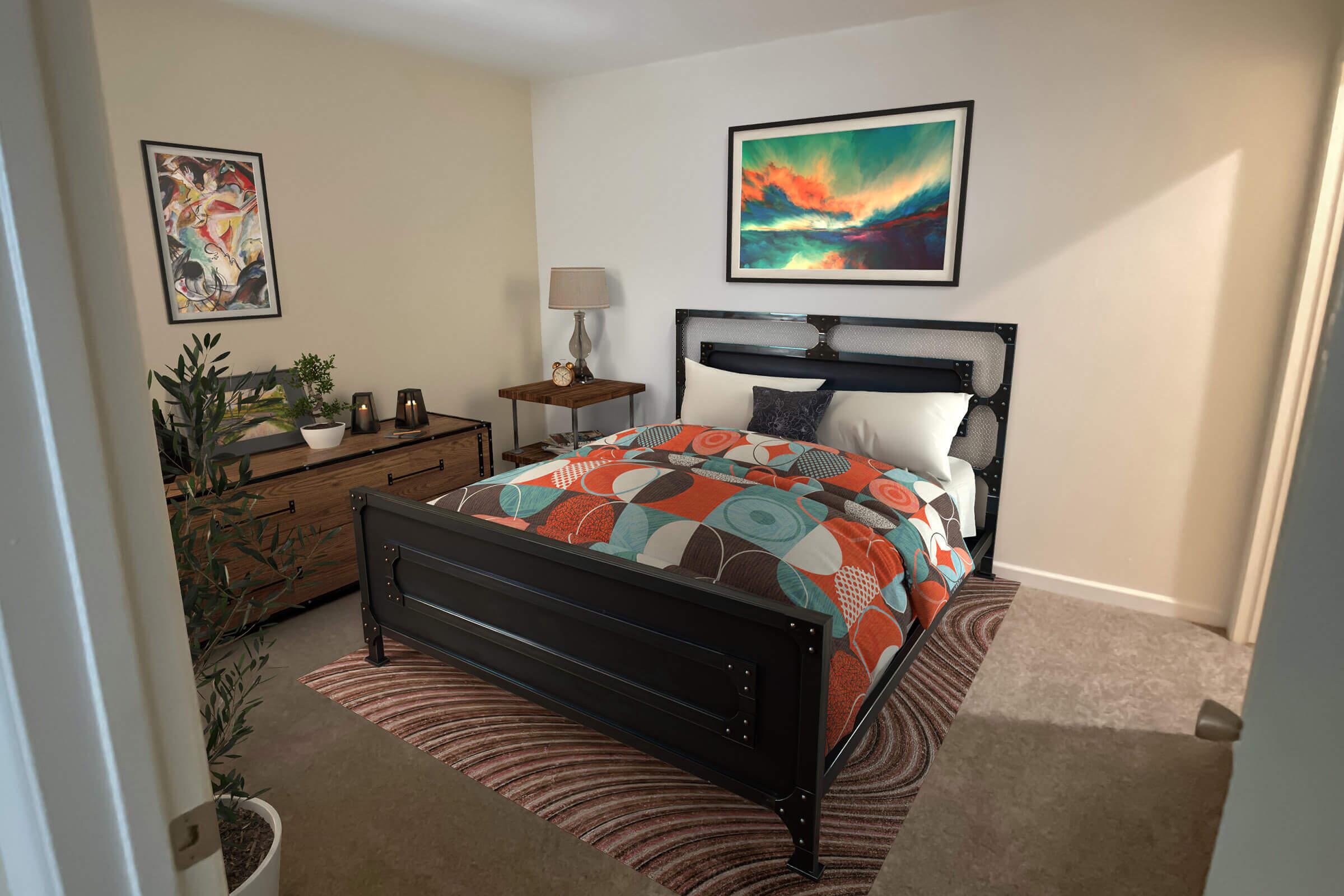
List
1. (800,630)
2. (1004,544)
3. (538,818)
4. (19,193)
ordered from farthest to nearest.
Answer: (1004,544) → (538,818) → (800,630) → (19,193)

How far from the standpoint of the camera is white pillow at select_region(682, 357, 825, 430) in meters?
3.70

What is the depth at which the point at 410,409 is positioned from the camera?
3.76m

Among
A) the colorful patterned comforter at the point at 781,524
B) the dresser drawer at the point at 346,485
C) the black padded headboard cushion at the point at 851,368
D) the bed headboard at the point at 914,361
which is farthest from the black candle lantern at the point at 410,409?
the bed headboard at the point at 914,361

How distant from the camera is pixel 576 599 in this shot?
217 cm

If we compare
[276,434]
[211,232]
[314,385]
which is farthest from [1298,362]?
[211,232]

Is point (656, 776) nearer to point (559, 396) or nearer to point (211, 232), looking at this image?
point (559, 396)

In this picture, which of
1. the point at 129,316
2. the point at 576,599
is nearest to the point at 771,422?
the point at 576,599

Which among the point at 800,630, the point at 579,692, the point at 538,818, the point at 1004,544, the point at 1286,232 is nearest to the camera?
the point at 800,630

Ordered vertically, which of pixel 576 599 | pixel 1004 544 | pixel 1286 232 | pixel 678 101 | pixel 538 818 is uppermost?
pixel 678 101

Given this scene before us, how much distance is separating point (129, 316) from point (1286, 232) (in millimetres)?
3511

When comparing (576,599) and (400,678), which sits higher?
(576,599)

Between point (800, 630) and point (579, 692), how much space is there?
0.82 meters

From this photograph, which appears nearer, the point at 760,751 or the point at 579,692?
the point at 760,751

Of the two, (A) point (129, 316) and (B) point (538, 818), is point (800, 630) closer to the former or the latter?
(B) point (538, 818)
